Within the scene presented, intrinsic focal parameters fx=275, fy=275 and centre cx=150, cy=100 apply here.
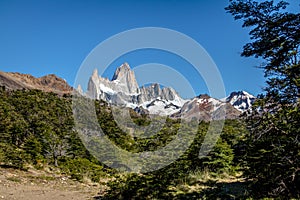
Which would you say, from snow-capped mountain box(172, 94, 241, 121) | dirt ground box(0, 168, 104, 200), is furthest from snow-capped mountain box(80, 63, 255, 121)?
dirt ground box(0, 168, 104, 200)

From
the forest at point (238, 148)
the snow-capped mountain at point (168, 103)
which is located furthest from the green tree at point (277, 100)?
the snow-capped mountain at point (168, 103)

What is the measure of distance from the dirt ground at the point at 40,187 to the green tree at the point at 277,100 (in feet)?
32.1

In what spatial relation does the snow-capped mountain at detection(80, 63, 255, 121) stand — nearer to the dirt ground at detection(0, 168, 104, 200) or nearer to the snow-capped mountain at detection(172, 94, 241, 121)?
the snow-capped mountain at detection(172, 94, 241, 121)

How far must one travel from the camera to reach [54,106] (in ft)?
141

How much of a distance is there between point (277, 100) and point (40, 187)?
1405 cm

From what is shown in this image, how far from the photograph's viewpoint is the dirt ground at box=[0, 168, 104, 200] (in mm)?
13781

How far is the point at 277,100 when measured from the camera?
23.9 ft

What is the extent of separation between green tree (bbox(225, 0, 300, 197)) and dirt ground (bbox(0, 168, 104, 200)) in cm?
977

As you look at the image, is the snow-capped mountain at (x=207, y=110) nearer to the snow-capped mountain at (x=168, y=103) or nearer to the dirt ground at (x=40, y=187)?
the snow-capped mountain at (x=168, y=103)

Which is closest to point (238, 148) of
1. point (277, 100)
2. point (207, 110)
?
point (277, 100)

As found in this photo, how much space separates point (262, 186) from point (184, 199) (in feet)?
18.5

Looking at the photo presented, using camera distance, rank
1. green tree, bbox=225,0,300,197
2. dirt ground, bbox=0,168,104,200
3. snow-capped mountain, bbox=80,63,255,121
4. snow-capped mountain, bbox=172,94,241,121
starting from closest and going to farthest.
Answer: green tree, bbox=225,0,300,197 → dirt ground, bbox=0,168,104,200 → snow-capped mountain, bbox=172,94,241,121 → snow-capped mountain, bbox=80,63,255,121

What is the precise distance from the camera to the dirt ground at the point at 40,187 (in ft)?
45.2

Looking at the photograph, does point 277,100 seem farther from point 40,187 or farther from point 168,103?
point 168,103
